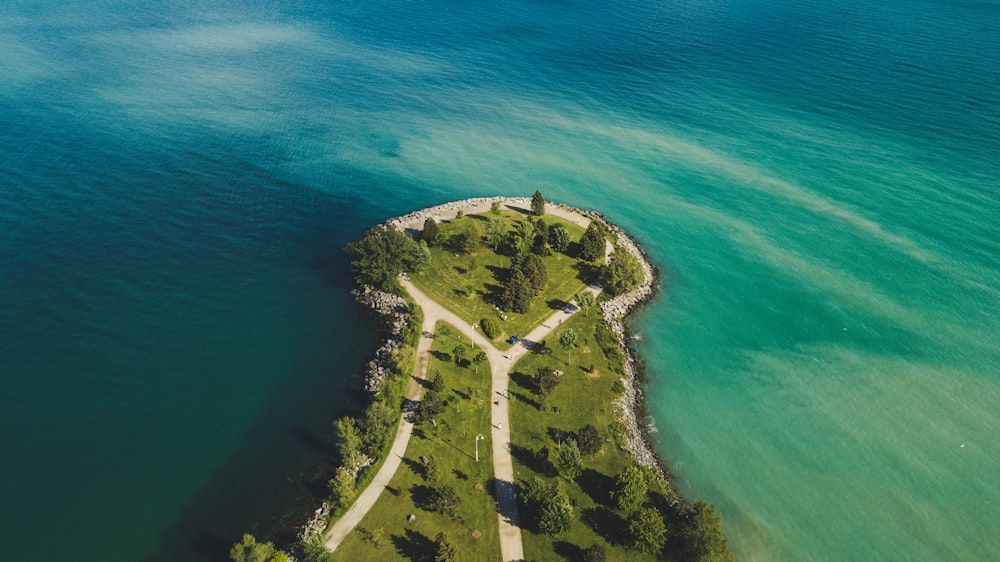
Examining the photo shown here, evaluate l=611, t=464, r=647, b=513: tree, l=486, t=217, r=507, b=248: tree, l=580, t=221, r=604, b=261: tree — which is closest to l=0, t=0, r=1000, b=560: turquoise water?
l=611, t=464, r=647, b=513: tree

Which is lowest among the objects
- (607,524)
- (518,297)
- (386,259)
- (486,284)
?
(607,524)

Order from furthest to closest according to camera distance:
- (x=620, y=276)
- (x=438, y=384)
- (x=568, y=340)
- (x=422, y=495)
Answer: (x=620, y=276), (x=568, y=340), (x=438, y=384), (x=422, y=495)

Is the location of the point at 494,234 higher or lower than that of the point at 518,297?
higher

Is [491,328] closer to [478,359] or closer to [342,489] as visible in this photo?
[478,359]

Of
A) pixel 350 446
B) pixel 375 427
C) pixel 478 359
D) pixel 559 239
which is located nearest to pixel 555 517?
pixel 375 427

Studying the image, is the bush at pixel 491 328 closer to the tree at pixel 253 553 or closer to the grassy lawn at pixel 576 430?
the grassy lawn at pixel 576 430

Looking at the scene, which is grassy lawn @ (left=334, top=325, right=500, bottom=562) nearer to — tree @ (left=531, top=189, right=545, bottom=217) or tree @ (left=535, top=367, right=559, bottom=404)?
tree @ (left=535, top=367, right=559, bottom=404)

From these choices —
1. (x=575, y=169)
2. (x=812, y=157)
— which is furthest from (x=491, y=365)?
(x=812, y=157)
